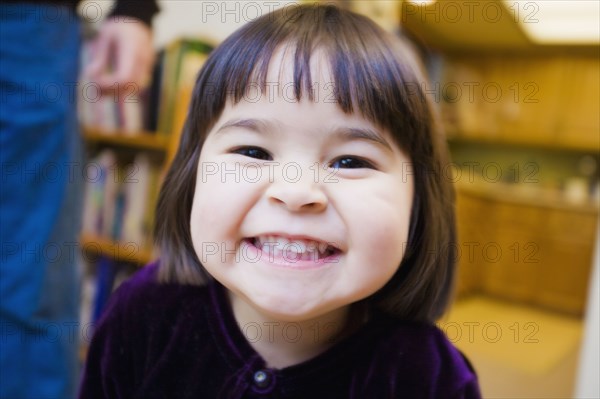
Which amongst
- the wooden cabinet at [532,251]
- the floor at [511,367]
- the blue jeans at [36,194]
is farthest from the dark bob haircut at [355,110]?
the wooden cabinet at [532,251]

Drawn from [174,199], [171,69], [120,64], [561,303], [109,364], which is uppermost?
[171,69]

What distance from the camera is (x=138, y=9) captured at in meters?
0.97

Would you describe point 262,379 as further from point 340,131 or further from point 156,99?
point 156,99

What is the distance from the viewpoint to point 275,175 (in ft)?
1.49

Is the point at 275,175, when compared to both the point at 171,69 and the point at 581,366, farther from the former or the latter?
the point at 171,69

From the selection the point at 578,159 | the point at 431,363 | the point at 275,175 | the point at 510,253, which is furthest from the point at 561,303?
the point at 275,175

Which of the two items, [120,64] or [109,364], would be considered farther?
[120,64]

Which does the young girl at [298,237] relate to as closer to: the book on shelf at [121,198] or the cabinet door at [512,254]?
the book on shelf at [121,198]

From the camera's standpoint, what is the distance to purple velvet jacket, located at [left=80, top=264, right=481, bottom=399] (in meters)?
0.54

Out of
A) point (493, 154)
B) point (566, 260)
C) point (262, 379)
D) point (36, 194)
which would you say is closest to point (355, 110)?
point (262, 379)

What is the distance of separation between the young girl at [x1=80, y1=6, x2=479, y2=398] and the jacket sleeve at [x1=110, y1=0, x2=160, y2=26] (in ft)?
1.64

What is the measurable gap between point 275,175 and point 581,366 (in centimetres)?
37

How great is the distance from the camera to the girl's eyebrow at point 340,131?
1.51ft

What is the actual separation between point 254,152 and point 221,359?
26 centimetres
